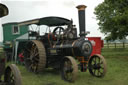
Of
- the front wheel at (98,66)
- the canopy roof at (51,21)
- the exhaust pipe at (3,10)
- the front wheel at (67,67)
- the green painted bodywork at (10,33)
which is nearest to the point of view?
the exhaust pipe at (3,10)

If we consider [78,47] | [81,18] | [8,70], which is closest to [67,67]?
[78,47]

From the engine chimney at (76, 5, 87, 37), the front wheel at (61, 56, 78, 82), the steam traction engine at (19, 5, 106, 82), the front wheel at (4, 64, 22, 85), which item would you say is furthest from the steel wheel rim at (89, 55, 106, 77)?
the front wheel at (4, 64, 22, 85)

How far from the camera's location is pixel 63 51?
6.71 m

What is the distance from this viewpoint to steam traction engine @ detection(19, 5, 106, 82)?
5.95 metres

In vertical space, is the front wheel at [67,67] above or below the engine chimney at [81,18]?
below

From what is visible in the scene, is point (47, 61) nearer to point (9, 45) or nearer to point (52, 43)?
point (52, 43)

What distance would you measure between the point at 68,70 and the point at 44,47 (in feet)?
5.47

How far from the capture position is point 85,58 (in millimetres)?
6148

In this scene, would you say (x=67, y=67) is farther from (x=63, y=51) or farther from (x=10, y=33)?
→ (x=10, y=33)

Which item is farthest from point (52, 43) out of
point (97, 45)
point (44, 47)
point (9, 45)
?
point (97, 45)

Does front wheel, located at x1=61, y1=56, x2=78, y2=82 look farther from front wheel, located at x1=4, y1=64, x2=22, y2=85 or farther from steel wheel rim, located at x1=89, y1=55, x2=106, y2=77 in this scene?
front wheel, located at x1=4, y1=64, x2=22, y2=85

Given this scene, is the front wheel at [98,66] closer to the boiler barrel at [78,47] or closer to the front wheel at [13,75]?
the boiler barrel at [78,47]

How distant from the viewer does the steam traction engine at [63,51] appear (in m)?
5.95

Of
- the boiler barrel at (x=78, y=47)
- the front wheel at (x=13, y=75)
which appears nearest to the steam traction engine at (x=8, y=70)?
the front wheel at (x=13, y=75)
